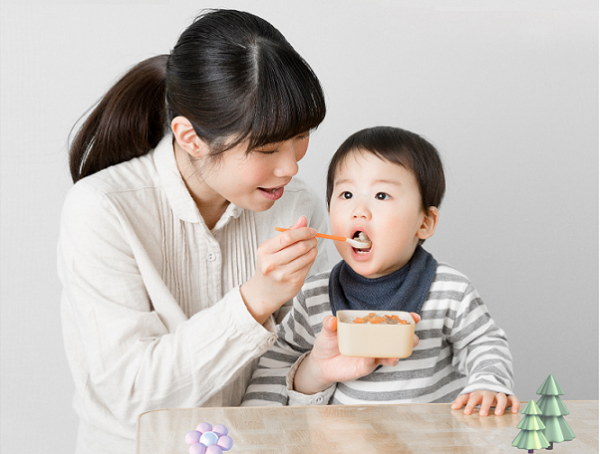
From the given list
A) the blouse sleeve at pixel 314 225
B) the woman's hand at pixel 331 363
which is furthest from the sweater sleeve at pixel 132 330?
the blouse sleeve at pixel 314 225

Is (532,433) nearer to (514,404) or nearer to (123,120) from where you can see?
(514,404)

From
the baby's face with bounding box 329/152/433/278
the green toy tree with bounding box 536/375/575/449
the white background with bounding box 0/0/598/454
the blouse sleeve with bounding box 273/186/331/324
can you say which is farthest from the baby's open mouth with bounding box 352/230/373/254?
the white background with bounding box 0/0/598/454

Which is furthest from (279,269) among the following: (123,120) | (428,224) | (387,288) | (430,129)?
(430,129)

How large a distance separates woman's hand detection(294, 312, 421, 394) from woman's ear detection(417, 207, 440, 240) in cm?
24

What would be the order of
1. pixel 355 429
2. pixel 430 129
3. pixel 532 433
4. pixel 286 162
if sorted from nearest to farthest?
pixel 532 433 → pixel 355 429 → pixel 286 162 → pixel 430 129

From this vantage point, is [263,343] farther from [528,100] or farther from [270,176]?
[528,100]

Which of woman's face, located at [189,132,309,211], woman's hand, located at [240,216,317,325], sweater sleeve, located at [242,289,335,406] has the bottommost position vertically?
sweater sleeve, located at [242,289,335,406]

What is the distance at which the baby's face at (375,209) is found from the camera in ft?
4.22

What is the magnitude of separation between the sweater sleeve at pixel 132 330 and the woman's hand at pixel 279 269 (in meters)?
0.03

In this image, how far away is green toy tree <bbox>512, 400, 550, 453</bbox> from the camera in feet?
2.51

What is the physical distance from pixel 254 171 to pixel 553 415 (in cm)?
70

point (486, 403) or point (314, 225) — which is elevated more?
point (314, 225)

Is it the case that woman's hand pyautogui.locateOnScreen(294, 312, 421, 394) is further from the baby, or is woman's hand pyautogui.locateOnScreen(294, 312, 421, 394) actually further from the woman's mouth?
the woman's mouth

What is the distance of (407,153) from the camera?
1.31 meters
